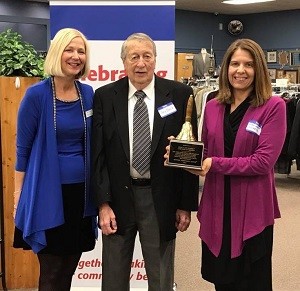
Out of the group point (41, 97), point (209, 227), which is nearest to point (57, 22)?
point (41, 97)

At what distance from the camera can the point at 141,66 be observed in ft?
7.03

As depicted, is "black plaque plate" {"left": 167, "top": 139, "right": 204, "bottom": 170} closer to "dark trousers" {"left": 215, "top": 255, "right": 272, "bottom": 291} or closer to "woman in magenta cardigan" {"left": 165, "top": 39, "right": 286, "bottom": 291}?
"woman in magenta cardigan" {"left": 165, "top": 39, "right": 286, "bottom": 291}

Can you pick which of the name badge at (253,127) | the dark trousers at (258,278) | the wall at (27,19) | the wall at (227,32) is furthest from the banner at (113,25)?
the wall at (227,32)

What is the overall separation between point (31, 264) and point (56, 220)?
4.42 ft

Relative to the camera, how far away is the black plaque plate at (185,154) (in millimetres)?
2012

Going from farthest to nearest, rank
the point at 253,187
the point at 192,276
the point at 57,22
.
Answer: the point at 192,276 → the point at 57,22 → the point at 253,187

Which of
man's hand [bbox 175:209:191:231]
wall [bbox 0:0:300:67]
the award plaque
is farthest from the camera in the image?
wall [bbox 0:0:300:67]

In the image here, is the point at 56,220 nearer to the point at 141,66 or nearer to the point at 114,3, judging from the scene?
the point at 141,66

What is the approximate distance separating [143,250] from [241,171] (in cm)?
66

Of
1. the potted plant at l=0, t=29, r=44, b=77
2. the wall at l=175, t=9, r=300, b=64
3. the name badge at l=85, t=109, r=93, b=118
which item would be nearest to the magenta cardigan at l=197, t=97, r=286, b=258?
the name badge at l=85, t=109, r=93, b=118

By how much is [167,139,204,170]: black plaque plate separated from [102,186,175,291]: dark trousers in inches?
10.0

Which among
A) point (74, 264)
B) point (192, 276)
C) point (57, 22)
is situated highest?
point (57, 22)

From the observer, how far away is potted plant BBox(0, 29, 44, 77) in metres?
3.12

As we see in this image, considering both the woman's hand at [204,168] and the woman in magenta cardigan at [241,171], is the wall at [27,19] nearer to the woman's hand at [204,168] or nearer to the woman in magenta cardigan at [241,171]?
the woman in magenta cardigan at [241,171]
